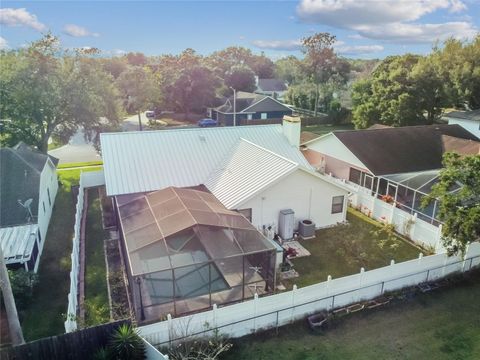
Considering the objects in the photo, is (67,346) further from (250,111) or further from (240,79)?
(240,79)

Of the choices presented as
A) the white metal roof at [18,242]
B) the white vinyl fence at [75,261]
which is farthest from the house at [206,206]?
the white metal roof at [18,242]

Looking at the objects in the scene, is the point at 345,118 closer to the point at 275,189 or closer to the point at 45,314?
the point at 275,189

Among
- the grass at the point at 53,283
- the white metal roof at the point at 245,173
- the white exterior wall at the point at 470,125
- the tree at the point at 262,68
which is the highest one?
the tree at the point at 262,68

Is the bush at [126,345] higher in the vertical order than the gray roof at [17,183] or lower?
lower

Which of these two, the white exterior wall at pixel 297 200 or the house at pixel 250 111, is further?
the house at pixel 250 111

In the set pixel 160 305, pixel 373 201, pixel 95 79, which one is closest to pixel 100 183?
pixel 95 79

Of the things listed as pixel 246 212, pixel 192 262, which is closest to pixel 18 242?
pixel 192 262

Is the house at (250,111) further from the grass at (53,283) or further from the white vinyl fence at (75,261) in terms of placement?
the grass at (53,283)
